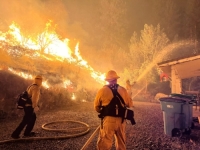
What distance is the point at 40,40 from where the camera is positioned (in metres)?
26.7

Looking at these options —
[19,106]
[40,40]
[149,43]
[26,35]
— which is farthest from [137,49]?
[19,106]

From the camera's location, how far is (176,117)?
21.6 ft

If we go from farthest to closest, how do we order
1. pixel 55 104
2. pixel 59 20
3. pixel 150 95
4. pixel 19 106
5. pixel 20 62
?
pixel 59 20 < pixel 150 95 < pixel 20 62 < pixel 55 104 < pixel 19 106

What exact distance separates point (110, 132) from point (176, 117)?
3612mm

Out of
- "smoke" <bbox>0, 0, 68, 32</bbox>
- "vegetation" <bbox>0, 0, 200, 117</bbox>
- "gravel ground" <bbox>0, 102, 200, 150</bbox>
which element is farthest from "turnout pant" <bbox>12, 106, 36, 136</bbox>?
"smoke" <bbox>0, 0, 68, 32</bbox>

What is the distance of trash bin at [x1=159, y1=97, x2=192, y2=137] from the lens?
259 inches

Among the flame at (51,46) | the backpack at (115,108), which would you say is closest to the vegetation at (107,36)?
the flame at (51,46)

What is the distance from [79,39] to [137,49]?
16.5 m

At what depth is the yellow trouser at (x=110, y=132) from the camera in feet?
13.5

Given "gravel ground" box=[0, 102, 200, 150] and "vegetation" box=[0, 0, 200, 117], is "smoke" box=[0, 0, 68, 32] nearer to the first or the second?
"vegetation" box=[0, 0, 200, 117]

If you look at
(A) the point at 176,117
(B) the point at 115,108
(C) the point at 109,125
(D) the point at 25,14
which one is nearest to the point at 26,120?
(C) the point at 109,125

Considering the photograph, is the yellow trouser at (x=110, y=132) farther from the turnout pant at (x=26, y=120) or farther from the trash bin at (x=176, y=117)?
the trash bin at (x=176, y=117)

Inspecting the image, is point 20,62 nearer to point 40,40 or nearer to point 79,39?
point 40,40

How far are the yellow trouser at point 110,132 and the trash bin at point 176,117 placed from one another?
318 centimetres
